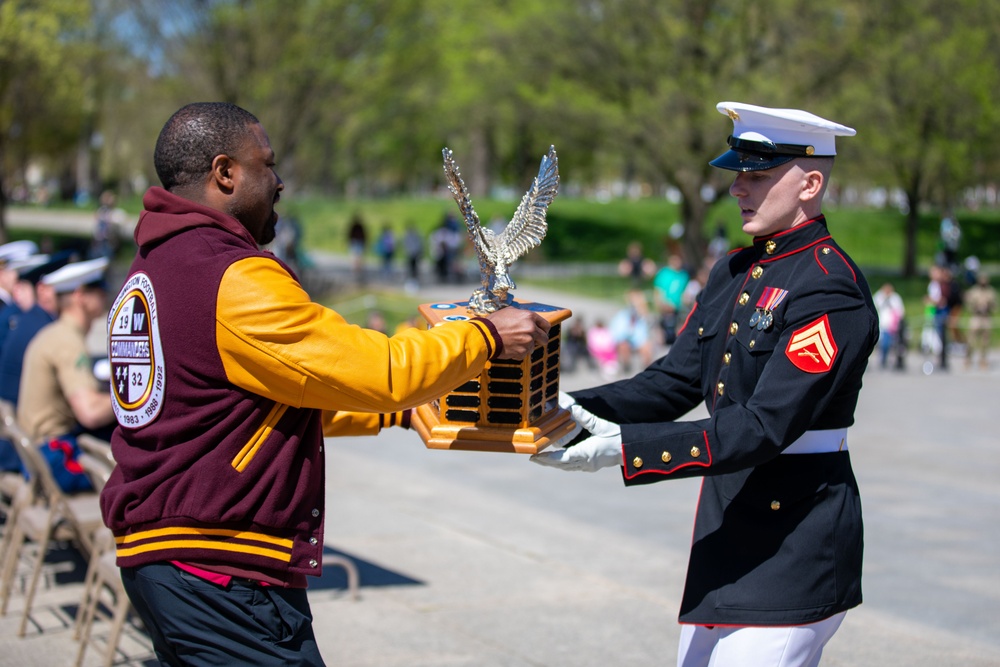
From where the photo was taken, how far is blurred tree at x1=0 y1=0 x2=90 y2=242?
72.6 ft

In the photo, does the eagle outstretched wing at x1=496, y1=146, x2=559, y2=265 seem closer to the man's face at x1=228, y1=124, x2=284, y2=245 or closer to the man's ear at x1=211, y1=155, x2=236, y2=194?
the man's face at x1=228, y1=124, x2=284, y2=245

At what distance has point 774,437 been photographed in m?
2.85

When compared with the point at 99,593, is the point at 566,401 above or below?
above

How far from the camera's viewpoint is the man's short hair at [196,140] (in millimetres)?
2742

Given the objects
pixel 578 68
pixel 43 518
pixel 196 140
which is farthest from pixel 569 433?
pixel 578 68

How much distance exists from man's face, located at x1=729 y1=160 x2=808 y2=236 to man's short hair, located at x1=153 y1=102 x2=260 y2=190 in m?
1.43

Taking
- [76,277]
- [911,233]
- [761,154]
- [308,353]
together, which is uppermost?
[761,154]

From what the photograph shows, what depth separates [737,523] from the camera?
10.3 ft

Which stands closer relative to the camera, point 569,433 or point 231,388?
point 231,388

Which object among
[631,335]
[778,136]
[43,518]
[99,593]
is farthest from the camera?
[631,335]

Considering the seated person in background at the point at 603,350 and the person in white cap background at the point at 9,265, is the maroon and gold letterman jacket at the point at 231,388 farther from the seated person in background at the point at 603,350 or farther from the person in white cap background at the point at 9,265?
the seated person in background at the point at 603,350

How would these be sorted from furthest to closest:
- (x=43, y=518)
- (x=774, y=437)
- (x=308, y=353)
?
(x=43, y=518)
(x=774, y=437)
(x=308, y=353)

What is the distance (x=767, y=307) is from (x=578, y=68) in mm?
25054

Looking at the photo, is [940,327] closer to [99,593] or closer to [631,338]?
[631,338]
